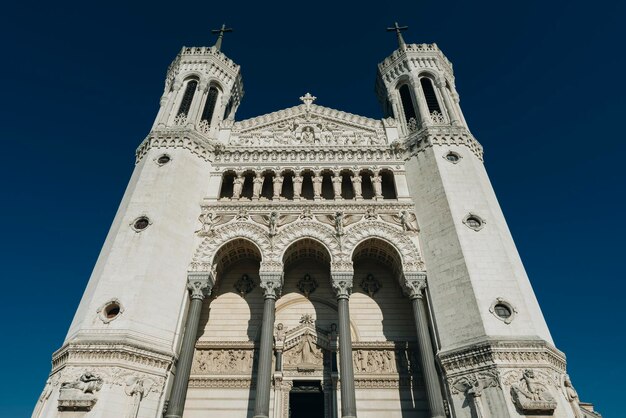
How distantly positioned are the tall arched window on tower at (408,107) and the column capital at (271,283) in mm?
11553

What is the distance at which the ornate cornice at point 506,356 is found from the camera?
13436mm

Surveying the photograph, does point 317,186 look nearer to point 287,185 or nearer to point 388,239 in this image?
point 287,185

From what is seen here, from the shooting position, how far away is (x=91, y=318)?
14.6m

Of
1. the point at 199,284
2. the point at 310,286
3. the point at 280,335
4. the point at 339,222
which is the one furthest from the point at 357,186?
the point at 199,284

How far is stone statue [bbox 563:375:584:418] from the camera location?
42.8 ft

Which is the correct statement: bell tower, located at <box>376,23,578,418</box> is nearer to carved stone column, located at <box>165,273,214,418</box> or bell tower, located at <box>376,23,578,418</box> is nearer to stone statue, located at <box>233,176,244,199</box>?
stone statue, located at <box>233,176,244,199</box>

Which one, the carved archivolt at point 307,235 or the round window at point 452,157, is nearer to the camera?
the carved archivolt at point 307,235

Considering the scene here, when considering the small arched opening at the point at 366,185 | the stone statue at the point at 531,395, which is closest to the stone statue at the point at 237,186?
the small arched opening at the point at 366,185

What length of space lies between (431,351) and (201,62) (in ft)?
69.3

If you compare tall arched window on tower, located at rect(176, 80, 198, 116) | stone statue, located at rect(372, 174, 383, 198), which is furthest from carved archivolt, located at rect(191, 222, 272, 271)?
tall arched window on tower, located at rect(176, 80, 198, 116)

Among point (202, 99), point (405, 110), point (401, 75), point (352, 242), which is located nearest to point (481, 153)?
point (405, 110)

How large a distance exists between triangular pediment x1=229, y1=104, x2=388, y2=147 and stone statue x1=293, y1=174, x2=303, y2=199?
271 centimetres

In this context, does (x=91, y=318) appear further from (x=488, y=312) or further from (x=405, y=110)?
(x=405, y=110)

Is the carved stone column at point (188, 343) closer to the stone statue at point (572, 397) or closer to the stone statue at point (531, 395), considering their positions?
the stone statue at point (531, 395)
